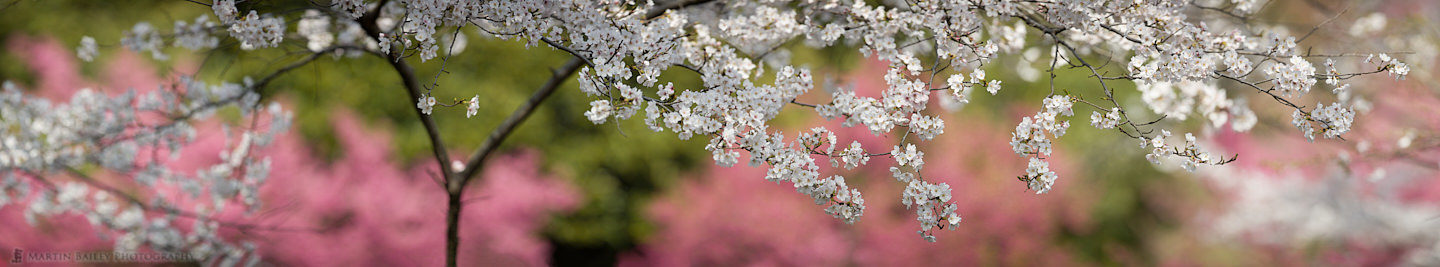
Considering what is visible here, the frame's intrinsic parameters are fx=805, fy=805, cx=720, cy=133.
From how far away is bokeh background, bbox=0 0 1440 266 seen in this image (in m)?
4.16

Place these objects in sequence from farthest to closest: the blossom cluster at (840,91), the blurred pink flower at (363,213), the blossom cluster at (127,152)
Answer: the blurred pink flower at (363,213) < the blossom cluster at (127,152) < the blossom cluster at (840,91)

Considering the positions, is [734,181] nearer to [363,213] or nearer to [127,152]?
[363,213]

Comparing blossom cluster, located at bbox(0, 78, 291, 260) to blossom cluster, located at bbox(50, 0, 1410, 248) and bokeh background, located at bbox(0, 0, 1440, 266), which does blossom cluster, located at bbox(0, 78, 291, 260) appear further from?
blossom cluster, located at bbox(50, 0, 1410, 248)

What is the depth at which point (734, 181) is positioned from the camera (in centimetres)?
434

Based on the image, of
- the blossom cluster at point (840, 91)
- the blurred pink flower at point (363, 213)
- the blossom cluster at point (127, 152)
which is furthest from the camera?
the blurred pink flower at point (363, 213)

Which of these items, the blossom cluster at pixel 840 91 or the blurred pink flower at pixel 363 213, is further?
the blurred pink flower at pixel 363 213

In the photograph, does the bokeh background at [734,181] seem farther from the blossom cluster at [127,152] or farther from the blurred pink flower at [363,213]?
the blossom cluster at [127,152]

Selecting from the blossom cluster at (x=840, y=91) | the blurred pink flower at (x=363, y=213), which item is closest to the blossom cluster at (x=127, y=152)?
the blurred pink flower at (x=363, y=213)

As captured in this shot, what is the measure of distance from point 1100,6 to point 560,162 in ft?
13.2

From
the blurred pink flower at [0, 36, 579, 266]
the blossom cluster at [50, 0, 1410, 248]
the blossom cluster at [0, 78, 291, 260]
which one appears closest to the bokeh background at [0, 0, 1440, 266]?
the blurred pink flower at [0, 36, 579, 266]

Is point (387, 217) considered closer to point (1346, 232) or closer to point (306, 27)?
point (306, 27)

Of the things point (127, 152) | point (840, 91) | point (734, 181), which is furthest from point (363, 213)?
point (840, 91)

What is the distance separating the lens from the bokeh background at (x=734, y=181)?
4.16 meters

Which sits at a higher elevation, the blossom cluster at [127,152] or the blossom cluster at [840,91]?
the blossom cluster at [840,91]
